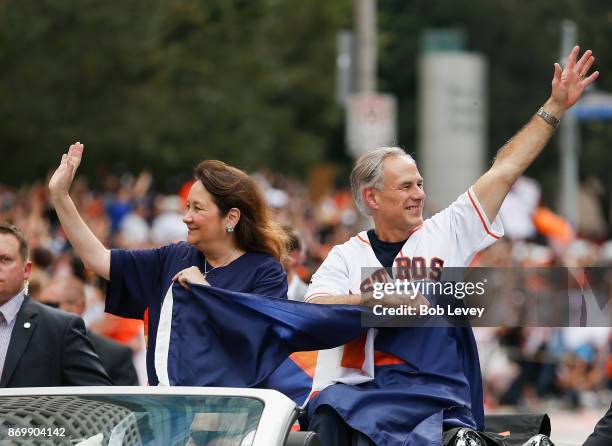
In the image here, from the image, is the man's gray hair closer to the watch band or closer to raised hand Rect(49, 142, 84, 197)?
the watch band

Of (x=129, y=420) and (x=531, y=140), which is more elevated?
(x=531, y=140)

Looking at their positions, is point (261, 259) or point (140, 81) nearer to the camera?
point (261, 259)

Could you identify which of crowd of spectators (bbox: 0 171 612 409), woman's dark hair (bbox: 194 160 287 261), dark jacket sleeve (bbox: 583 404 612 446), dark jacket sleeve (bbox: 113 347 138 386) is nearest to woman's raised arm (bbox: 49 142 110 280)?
woman's dark hair (bbox: 194 160 287 261)

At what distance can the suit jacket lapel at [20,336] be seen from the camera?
7.44 meters

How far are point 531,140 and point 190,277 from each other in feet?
4.98

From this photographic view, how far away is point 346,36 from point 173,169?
386 inches

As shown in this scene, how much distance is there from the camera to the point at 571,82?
22.0ft

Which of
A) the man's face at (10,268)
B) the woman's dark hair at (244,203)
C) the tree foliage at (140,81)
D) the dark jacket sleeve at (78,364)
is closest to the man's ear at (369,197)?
the woman's dark hair at (244,203)

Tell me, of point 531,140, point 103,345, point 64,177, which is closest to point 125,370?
point 103,345

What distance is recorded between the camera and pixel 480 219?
658cm

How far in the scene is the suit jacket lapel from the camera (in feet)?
24.4

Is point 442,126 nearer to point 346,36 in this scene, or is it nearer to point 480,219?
point 346,36

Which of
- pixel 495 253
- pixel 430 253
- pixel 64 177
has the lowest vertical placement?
pixel 430 253

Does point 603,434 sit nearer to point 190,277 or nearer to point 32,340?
point 190,277
